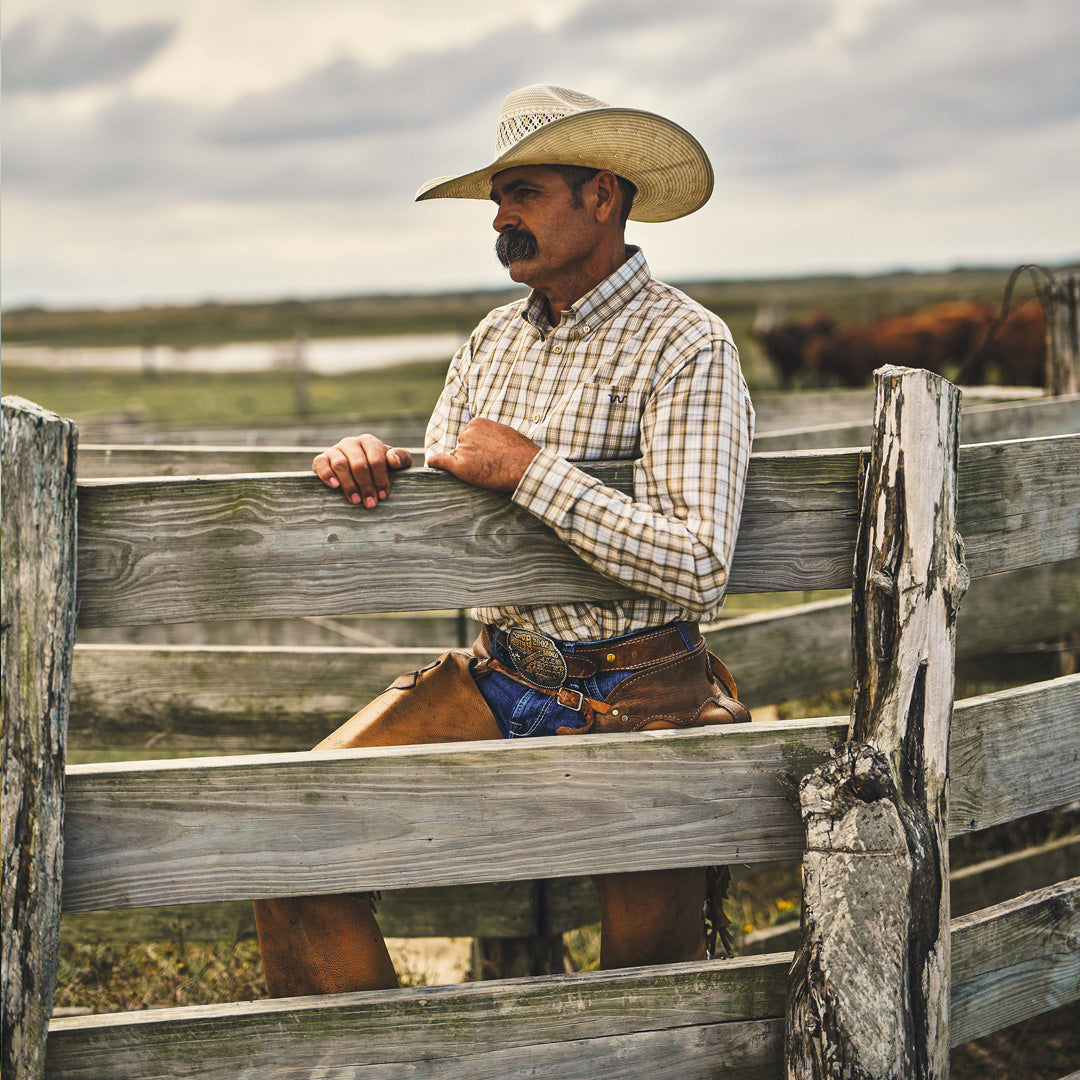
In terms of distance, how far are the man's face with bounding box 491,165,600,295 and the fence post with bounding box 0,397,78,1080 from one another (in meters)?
1.13

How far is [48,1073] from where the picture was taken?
1869 millimetres

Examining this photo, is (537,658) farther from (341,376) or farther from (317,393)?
(341,376)

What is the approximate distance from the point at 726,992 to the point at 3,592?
5.09 feet

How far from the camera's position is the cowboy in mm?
1987

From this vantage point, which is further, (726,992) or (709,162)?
(709,162)

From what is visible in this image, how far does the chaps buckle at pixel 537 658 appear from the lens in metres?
2.27

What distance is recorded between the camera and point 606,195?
251 centimetres

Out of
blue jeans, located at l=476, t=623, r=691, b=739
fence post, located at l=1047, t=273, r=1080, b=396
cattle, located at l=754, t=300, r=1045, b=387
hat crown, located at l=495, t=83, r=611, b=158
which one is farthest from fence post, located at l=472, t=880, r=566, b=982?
cattle, located at l=754, t=300, r=1045, b=387

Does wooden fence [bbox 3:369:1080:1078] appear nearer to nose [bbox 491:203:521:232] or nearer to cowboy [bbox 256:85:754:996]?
cowboy [bbox 256:85:754:996]

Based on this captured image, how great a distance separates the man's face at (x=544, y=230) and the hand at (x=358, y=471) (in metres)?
0.74

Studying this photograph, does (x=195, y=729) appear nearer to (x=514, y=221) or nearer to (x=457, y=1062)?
(x=457, y=1062)

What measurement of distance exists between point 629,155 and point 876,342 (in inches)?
844

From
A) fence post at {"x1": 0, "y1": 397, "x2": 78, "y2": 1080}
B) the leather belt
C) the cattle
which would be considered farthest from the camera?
the cattle

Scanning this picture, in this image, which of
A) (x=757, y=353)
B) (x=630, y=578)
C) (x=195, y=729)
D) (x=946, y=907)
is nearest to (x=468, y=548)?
(x=630, y=578)
